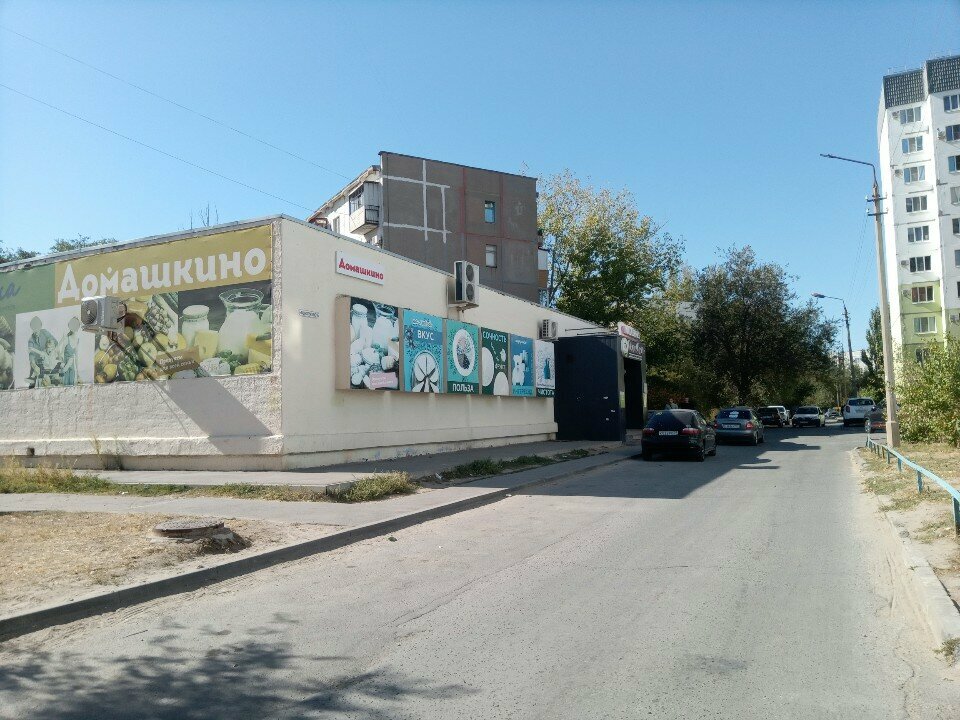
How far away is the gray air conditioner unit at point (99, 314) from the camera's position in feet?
54.7

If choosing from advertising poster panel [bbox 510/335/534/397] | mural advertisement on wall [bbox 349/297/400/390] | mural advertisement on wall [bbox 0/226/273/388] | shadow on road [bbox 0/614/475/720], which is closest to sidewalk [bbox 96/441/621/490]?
mural advertisement on wall [bbox 349/297/400/390]

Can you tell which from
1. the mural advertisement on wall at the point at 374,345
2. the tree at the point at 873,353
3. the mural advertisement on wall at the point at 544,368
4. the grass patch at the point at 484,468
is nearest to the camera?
the grass patch at the point at 484,468

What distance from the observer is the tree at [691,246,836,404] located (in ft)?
160

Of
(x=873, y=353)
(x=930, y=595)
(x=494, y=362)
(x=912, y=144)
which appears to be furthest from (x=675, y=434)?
(x=873, y=353)

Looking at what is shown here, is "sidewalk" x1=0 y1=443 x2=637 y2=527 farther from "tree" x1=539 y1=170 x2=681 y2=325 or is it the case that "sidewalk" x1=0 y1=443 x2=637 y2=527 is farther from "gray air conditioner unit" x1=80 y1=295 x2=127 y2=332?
"tree" x1=539 y1=170 x2=681 y2=325

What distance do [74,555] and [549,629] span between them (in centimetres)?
490

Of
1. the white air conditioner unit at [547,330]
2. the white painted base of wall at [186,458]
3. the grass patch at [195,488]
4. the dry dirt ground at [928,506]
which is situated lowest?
the dry dirt ground at [928,506]

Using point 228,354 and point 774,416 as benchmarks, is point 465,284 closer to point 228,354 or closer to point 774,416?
point 228,354

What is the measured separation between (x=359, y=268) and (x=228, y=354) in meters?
3.78

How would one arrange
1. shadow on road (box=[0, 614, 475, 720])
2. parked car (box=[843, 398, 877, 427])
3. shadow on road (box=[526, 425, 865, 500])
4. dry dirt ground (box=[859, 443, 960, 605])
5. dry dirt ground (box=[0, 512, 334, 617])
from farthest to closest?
parked car (box=[843, 398, 877, 427]), shadow on road (box=[526, 425, 865, 500]), dry dirt ground (box=[859, 443, 960, 605]), dry dirt ground (box=[0, 512, 334, 617]), shadow on road (box=[0, 614, 475, 720])

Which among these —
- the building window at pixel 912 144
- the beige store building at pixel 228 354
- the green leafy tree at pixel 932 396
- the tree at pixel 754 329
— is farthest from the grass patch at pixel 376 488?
the building window at pixel 912 144

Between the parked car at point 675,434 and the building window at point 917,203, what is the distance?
52.3m

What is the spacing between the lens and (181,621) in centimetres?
559

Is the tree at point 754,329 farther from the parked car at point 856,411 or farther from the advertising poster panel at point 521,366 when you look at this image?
the advertising poster panel at point 521,366
